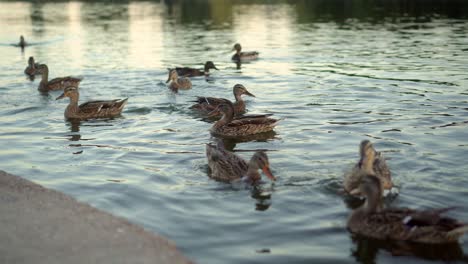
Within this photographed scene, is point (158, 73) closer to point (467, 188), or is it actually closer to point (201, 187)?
point (201, 187)

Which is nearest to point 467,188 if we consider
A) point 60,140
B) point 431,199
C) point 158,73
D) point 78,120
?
point 431,199

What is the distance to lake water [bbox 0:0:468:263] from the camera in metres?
8.27

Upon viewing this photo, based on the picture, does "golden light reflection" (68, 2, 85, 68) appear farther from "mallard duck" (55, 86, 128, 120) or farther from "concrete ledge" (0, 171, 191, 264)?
"concrete ledge" (0, 171, 191, 264)

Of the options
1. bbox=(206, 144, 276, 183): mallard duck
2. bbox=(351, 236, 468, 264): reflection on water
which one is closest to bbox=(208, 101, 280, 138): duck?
bbox=(206, 144, 276, 183): mallard duck

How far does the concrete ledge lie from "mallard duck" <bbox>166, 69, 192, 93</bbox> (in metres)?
10.9

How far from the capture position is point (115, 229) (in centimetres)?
768

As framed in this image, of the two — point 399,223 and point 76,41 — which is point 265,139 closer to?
point 399,223

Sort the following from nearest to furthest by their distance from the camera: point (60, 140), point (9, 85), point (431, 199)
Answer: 1. point (431, 199)
2. point (60, 140)
3. point (9, 85)

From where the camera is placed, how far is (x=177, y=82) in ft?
65.0

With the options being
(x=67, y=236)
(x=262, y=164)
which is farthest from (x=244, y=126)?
(x=67, y=236)

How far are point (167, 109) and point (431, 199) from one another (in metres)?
9.28

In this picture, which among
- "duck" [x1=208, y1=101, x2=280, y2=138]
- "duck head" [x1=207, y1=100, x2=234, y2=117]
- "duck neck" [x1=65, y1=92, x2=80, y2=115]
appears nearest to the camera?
"duck" [x1=208, y1=101, x2=280, y2=138]

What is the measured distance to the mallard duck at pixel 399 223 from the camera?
7.57m

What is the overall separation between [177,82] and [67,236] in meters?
12.7
